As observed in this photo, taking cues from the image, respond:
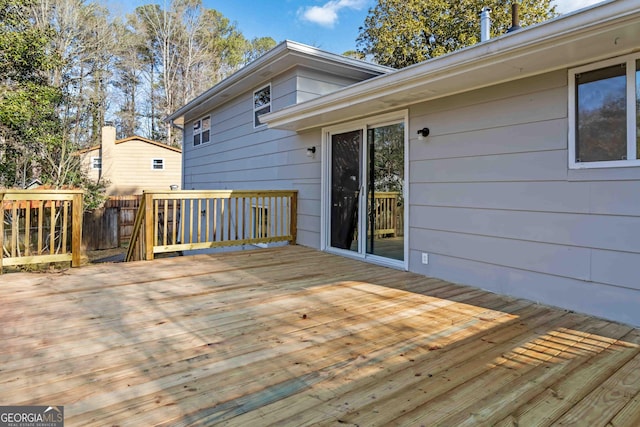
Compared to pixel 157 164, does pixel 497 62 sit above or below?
below

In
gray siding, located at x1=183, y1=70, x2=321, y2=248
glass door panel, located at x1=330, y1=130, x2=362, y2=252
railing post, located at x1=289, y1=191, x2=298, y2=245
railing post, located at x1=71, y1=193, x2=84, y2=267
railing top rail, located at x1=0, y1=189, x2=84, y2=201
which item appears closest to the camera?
railing top rail, located at x1=0, y1=189, x2=84, y2=201

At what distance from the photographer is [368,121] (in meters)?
4.94

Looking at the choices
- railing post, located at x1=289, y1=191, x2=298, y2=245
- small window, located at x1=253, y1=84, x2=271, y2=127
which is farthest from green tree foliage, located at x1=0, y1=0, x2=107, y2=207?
railing post, located at x1=289, y1=191, x2=298, y2=245

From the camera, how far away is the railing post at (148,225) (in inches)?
186

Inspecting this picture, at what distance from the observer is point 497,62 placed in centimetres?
295

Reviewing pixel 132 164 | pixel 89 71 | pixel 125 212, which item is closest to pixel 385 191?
pixel 125 212

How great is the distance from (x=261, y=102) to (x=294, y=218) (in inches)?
102

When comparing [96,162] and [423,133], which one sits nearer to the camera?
[423,133]

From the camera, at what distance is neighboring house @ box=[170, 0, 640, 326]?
2684 millimetres

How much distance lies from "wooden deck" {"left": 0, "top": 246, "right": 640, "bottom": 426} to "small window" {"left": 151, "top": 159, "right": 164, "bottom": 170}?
14.7m

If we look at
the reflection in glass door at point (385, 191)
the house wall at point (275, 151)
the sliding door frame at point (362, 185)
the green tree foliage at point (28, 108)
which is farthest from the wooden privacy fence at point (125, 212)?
the reflection in glass door at point (385, 191)

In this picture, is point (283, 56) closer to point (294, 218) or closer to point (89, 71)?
point (294, 218)

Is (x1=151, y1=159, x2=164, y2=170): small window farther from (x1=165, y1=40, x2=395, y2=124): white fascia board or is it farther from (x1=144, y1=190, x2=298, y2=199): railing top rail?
(x1=144, y1=190, x2=298, y2=199): railing top rail

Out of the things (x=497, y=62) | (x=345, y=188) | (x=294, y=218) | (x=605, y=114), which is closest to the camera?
(x=605, y=114)
